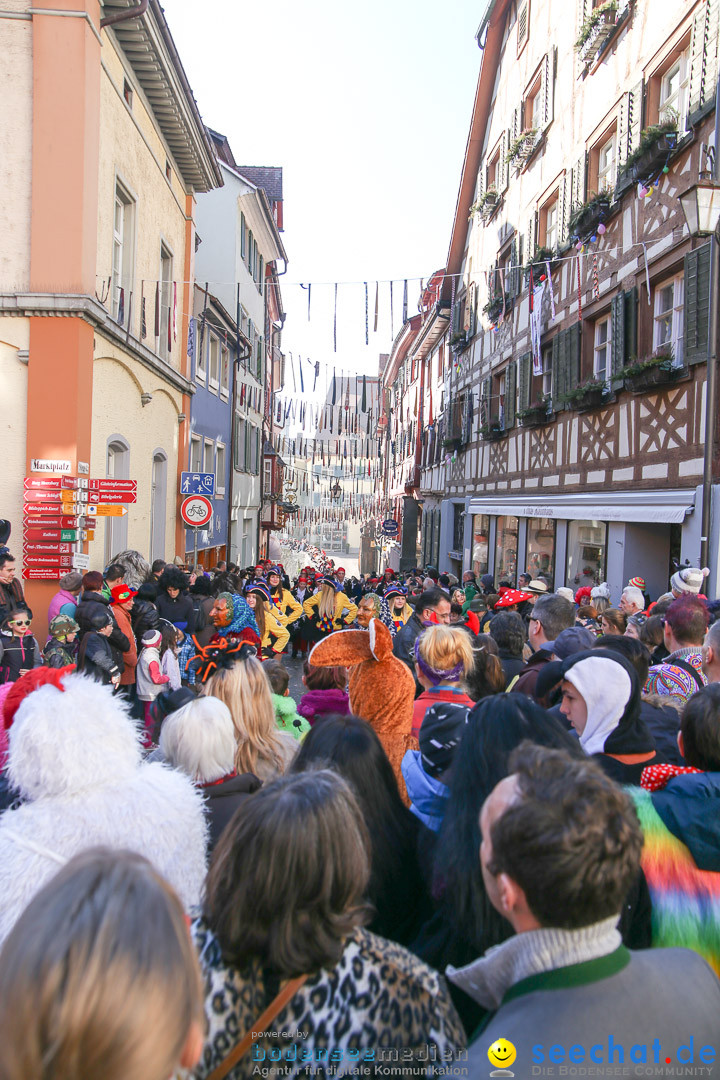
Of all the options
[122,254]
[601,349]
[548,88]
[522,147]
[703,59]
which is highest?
[548,88]

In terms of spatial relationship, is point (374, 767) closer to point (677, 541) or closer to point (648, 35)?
point (677, 541)

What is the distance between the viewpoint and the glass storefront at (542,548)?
641 inches

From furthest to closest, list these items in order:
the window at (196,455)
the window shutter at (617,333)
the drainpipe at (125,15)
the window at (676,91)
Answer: the window at (196,455) < the window shutter at (617,333) < the window at (676,91) < the drainpipe at (125,15)

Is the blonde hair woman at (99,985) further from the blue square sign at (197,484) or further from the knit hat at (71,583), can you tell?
the blue square sign at (197,484)

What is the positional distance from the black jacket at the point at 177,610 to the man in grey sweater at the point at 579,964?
7069 millimetres

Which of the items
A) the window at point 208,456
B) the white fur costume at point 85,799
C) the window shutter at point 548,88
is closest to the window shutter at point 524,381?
the window shutter at point 548,88

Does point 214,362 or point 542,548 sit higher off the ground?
point 214,362

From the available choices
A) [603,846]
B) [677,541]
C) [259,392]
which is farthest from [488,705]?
[259,392]

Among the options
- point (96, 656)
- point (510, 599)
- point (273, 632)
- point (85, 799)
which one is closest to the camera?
point (85, 799)

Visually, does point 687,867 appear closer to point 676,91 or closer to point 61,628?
point 61,628

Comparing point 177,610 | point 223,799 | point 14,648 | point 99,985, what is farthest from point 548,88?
point 99,985

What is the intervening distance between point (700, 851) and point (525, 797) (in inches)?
36.3

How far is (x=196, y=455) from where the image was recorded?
66.7 feet

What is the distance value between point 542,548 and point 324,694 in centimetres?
1310
